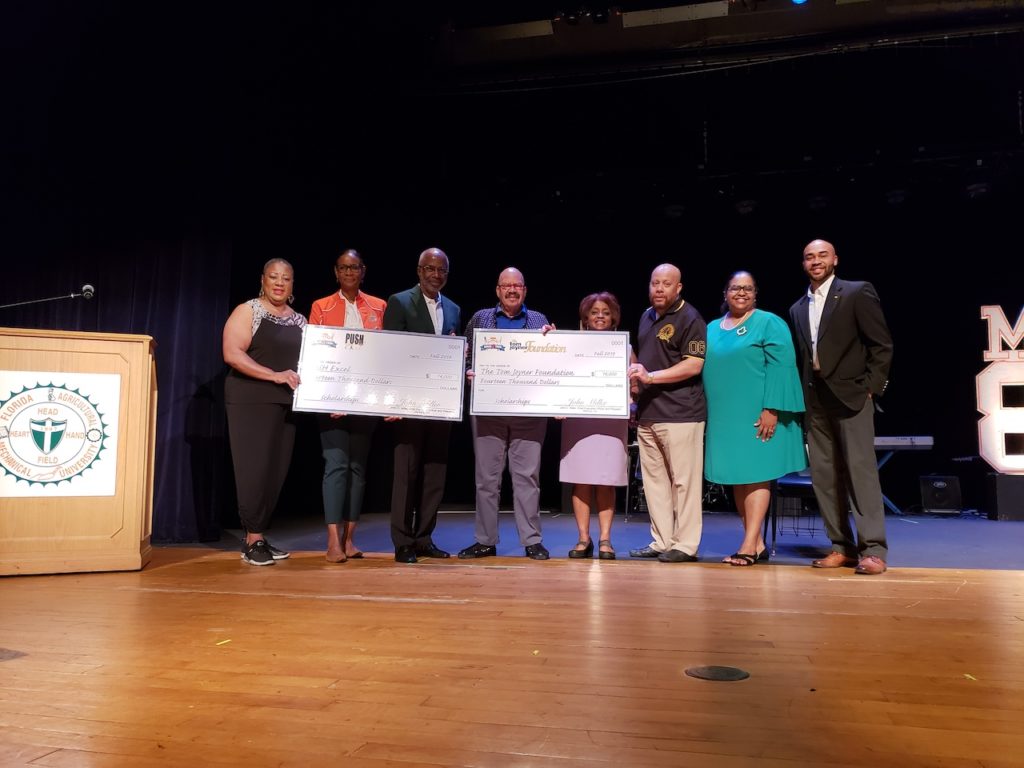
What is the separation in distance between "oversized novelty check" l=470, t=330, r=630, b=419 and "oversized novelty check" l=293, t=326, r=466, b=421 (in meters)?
0.14

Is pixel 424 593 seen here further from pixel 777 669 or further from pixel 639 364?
pixel 639 364

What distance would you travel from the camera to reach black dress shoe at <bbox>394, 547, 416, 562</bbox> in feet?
11.8

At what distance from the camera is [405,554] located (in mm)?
3611

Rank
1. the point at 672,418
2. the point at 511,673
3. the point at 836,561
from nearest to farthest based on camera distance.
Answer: the point at 511,673, the point at 836,561, the point at 672,418

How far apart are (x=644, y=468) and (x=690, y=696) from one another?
225 cm

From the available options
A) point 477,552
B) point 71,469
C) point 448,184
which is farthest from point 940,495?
point 71,469

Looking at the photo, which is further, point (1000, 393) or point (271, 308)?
point (1000, 393)

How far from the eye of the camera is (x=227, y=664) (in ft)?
5.98

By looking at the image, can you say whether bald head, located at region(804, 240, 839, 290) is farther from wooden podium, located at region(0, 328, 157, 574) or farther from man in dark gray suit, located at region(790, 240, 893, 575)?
wooden podium, located at region(0, 328, 157, 574)

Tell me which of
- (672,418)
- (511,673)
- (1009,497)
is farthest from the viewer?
(1009,497)

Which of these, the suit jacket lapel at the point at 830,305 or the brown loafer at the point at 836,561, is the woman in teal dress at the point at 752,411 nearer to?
the suit jacket lapel at the point at 830,305

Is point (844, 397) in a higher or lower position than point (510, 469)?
higher

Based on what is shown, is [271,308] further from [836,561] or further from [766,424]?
[836,561]

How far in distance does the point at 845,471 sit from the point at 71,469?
11.7 ft
